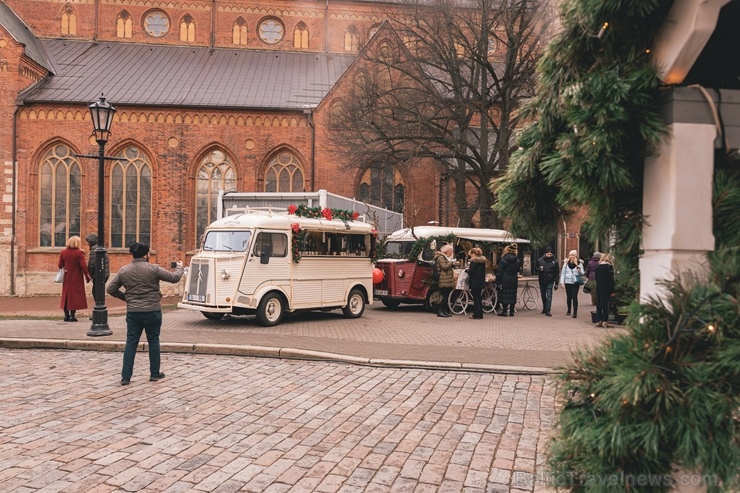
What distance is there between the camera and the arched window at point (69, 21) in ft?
96.6

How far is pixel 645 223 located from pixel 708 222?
24cm

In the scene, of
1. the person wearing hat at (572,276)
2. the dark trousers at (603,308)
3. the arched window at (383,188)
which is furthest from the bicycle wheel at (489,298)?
the arched window at (383,188)

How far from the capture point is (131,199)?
85.4ft

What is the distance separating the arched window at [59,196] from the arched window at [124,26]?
8.58 m

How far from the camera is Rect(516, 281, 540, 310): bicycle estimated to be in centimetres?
1842

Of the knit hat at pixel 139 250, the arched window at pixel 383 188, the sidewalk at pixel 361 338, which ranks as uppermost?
the arched window at pixel 383 188

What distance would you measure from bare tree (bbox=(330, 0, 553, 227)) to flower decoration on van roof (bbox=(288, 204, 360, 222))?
650 centimetres

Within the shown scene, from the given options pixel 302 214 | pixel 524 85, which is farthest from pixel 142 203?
pixel 524 85

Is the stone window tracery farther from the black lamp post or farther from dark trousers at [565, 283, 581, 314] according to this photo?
dark trousers at [565, 283, 581, 314]

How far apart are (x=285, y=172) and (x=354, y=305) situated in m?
13.1

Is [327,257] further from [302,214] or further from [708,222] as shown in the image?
[708,222]

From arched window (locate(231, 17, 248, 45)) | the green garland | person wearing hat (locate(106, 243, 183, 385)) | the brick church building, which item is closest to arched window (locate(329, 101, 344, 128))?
the brick church building

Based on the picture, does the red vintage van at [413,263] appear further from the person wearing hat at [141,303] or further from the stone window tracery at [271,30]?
the stone window tracery at [271,30]

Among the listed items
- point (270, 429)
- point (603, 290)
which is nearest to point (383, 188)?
point (603, 290)
